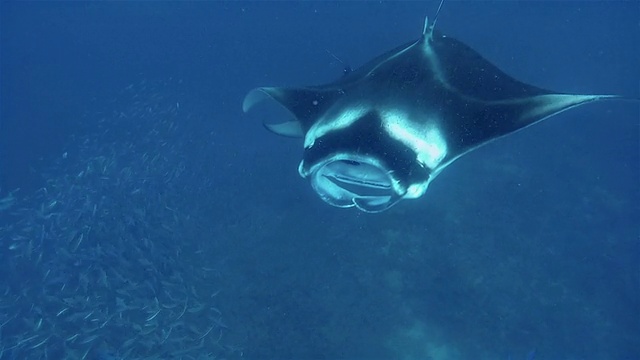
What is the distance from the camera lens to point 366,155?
2621 mm

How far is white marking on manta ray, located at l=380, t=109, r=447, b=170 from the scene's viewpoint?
2.85 metres

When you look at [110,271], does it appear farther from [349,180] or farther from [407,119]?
[407,119]

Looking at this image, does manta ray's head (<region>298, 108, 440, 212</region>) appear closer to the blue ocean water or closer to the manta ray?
the manta ray

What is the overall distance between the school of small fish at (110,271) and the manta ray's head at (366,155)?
4067 millimetres

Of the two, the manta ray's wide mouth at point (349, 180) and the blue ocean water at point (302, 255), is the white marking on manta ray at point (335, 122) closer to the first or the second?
the manta ray's wide mouth at point (349, 180)

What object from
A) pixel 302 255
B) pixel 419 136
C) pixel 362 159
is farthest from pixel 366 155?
pixel 302 255

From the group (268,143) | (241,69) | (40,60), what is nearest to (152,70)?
(241,69)

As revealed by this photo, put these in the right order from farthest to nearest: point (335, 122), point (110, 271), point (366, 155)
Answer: point (110, 271)
point (335, 122)
point (366, 155)

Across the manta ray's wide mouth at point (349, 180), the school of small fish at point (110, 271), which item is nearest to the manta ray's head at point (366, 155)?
the manta ray's wide mouth at point (349, 180)

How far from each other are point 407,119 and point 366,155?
53 cm

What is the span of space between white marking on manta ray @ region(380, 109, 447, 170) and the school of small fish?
462 centimetres

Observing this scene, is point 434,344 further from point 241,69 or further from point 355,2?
point 355,2

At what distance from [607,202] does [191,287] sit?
9.68m

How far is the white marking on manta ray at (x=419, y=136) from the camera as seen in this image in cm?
285
